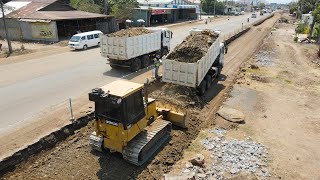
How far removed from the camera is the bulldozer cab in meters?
9.00

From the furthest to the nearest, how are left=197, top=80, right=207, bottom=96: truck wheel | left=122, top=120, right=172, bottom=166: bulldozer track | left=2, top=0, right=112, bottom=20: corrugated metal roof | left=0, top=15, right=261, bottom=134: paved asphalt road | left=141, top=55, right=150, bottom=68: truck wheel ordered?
left=2, top=0, right=112, bottom=20: corrugated metal roof, left=141, top=55, right=150, bottom=68: truck wheel, left=197, top=80, right=207, bottom=96: truck wheel, left=0, top=15, right=261, bottom=134: paved asphalt road, left=122, top=120, right=172, bottom=166: bulldozer track

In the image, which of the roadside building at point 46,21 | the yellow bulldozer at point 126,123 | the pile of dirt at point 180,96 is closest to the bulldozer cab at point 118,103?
the yellow bulldozer at point 126,123

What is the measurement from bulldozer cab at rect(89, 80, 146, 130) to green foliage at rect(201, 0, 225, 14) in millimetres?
108931

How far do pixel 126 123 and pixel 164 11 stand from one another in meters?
58.7

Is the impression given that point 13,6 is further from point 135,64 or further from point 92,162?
point 92,162

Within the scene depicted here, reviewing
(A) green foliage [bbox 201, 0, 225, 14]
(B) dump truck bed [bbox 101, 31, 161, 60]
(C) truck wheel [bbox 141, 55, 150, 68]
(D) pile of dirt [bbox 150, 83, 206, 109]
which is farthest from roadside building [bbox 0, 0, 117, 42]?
(A) green foliage [bbox 201, 0, 225, 14]

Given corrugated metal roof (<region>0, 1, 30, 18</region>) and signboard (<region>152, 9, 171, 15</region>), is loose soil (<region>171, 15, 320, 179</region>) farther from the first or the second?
signboard (<region>152, 9, 171, 15</region>)

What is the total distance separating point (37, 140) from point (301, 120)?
12.8m

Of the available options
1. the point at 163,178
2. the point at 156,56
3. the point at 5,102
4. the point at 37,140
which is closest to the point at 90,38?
the point at 156,56

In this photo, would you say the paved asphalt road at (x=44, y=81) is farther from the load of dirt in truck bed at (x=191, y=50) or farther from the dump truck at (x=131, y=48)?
the load of dirt in truck bed at (x=191, y=50)

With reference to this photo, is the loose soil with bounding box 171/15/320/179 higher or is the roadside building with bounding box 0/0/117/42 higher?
the roadside building with bounding box 0/0/117/42

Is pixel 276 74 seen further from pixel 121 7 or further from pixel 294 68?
pixel 121 7

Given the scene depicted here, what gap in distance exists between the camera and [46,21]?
117 ft

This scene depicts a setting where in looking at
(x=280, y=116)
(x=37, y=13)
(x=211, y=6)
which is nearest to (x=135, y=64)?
(x=280, y=116)
